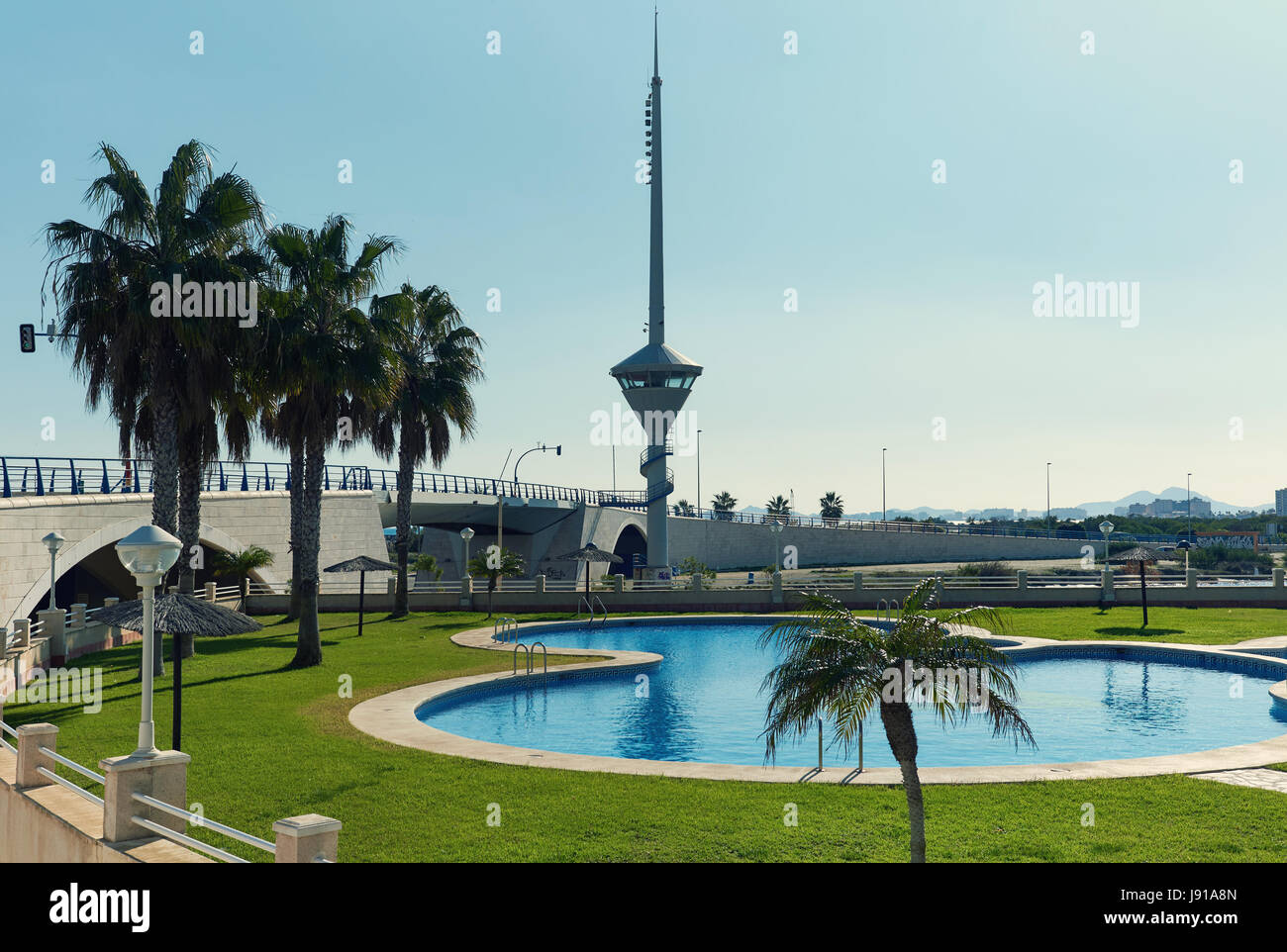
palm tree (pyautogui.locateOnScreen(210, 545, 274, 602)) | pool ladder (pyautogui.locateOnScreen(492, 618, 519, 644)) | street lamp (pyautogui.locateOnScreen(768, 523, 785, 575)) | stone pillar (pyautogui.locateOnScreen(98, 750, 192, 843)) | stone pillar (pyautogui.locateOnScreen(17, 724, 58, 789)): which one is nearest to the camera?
stone pillar (pyautogui.locateOnScreen(98, 750, 192, 843))

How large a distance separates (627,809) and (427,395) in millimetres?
28467

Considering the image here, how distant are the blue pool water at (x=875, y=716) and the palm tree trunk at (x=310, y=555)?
19.9ft

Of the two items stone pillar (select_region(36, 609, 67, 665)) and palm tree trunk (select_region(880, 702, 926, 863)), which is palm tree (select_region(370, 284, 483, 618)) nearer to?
stone pillar (select_region(36, 609, 67, 665))

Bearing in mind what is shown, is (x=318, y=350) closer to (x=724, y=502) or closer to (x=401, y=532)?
(x=401, y=532)

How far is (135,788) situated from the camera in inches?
394

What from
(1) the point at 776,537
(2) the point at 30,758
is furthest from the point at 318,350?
(1) the point at 776,537

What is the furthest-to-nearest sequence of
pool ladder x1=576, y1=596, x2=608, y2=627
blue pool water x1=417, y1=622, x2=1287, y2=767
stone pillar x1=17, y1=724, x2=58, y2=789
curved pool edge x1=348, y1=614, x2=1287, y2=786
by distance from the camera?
pool ladder x1=576, y1=596, x2=608, y2=627 < blue pool water x1=417, y1=622, x2=1287, y2=767 < curved pool edge x1=348, y1=614, x2=1287, y2=786 < stone pillar x1=17, y1=724, x2=58, y2=789

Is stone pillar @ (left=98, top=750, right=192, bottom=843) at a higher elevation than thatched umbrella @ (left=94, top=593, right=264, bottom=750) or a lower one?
lower

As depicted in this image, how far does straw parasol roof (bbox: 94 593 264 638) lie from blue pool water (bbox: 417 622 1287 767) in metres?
5.30

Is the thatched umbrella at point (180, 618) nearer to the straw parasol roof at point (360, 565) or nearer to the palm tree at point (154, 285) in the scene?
the palm tree at point (154, 285)

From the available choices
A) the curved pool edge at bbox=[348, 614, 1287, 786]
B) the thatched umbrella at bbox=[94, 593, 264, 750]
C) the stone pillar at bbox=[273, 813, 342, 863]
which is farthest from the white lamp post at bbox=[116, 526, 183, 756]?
the curved pool edge at bbox=[348, 614, 1287, 786]

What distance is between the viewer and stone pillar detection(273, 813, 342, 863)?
24.3 ft

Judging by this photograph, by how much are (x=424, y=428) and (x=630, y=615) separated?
11.2 m
